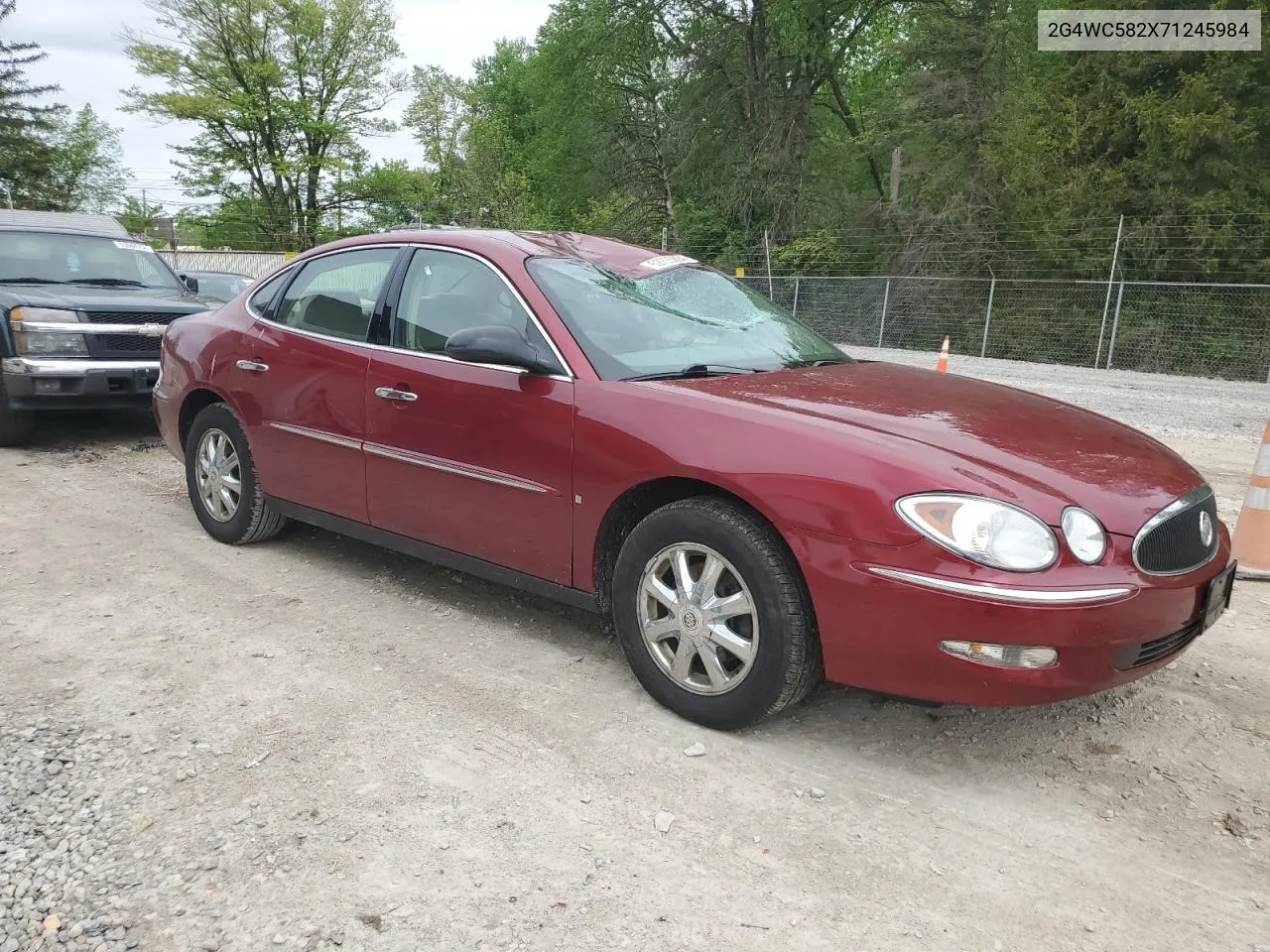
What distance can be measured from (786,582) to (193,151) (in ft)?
150

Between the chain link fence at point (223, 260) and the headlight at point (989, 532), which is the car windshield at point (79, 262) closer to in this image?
the headlight at point (989, 532)

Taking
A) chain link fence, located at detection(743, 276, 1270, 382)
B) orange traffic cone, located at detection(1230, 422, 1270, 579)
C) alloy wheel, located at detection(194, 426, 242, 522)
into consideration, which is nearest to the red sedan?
alloy wheel, located at detection(194, 426, 242, 522)

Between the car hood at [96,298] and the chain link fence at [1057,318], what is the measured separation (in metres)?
12.7

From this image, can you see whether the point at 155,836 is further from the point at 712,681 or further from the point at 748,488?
the point at 748,488

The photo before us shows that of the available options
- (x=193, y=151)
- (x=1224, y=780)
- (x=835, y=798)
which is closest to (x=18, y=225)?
(x=835, y=798)

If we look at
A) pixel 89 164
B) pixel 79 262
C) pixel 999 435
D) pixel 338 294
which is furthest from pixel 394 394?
pixel 89 164

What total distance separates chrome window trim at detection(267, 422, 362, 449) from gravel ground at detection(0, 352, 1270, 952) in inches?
29.3

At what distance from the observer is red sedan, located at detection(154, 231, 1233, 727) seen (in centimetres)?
252

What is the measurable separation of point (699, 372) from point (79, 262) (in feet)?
23.8

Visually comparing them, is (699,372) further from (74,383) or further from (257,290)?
(74,383)

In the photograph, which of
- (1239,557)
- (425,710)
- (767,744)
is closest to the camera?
(767,744)

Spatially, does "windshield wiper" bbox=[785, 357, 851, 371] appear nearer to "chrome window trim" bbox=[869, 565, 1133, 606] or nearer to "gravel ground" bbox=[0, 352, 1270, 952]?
"gravel ground" bbox=[0, 352, 1270, 952]

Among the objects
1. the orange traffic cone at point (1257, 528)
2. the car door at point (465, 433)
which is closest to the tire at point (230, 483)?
the car door at point (465, 433)

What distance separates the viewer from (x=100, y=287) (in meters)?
7.98
